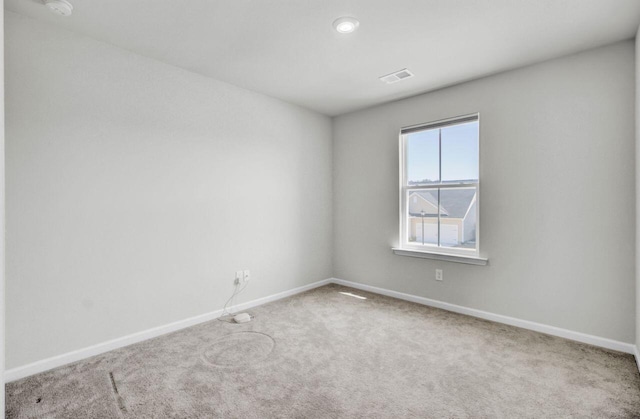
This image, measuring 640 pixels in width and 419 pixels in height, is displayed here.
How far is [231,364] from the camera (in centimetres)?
228

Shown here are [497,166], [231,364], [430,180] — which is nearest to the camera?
[231,364]

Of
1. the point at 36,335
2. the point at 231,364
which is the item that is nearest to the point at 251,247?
the point at 231,364

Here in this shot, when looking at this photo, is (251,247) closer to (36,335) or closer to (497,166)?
(36,335)

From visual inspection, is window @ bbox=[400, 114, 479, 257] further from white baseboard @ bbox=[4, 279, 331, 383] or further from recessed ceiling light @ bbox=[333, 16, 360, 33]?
white baseboard @ bbox=[4, 279, 331, 383]

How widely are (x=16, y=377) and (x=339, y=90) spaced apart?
3.59 meters

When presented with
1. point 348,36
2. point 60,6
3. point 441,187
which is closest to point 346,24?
point 348,36

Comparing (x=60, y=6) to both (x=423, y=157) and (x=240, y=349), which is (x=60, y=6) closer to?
(x=240, y=349)

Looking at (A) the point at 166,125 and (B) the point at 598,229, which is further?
(A) the point at 166,125

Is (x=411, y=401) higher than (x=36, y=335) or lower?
lower

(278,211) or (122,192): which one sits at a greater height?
(122,192)

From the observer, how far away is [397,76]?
3100 mm

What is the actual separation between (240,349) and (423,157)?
2791 millimetres

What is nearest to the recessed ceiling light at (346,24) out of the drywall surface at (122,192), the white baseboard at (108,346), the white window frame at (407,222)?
the drywall surface at (122,192)

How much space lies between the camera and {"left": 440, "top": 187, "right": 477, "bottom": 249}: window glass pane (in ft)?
10.8
